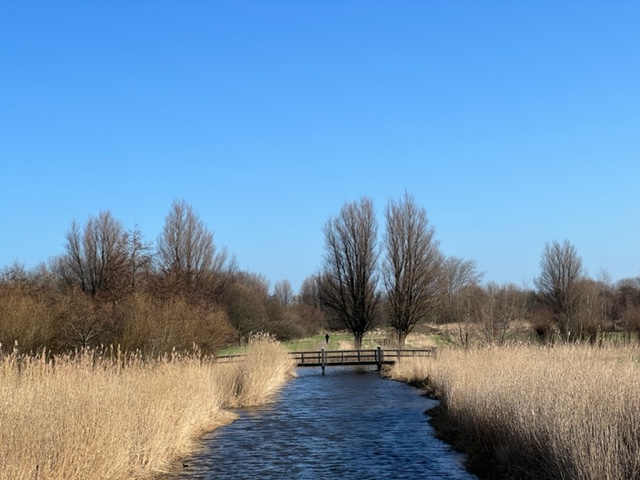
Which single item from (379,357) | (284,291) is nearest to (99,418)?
(379,357)

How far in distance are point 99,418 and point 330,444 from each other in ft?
22.5

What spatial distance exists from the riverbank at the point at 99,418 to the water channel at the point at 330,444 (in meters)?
0.70

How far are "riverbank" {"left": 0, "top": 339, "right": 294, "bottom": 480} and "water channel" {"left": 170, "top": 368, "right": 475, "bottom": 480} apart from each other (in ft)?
2.28

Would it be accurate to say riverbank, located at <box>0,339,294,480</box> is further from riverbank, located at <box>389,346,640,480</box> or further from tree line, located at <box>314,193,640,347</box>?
tree line, located at <box>314,193,640,347</box>

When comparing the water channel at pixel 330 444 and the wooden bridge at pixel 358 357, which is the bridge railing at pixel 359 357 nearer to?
the wooden bridge at pixel 358 357

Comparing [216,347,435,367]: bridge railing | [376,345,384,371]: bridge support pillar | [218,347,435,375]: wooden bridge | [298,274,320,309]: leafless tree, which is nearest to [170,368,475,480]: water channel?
[218,347,435,375]: wooden bridge

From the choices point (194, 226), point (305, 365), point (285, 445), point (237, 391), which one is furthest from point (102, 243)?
point (285, 445)

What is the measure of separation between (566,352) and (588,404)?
5778mm

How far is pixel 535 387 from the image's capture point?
12.0 metres

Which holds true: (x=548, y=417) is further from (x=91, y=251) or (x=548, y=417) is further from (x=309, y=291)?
(x=309, y=291)

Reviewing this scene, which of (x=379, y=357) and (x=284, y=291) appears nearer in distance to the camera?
(x=379, y=357)

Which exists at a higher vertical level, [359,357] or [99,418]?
[99,418]

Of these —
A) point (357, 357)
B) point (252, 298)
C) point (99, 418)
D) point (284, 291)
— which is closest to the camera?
point (99, 418)

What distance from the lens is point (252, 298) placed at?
58250 mm
